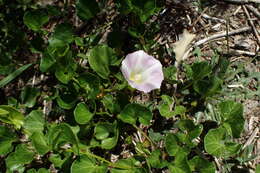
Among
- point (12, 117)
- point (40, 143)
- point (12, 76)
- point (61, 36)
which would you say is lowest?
point (40, 143)

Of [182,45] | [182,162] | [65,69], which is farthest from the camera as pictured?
[182,45]

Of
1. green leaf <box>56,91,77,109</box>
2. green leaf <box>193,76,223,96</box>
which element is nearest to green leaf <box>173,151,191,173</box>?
green leaf <box>193,76,223,96</box>

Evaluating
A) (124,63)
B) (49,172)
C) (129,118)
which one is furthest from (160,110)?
(49,172)

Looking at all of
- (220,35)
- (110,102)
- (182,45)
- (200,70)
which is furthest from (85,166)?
(220,35)

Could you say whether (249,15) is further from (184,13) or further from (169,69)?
(169,69)

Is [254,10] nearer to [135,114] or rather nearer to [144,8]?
[144,8]

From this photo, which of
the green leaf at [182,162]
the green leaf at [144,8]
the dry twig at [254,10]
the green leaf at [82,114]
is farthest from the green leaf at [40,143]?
the dry twig at [254,10]

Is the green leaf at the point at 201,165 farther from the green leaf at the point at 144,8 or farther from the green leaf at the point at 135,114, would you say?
the green leaf at the point at 144,8
